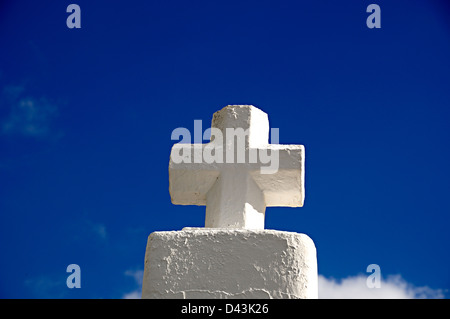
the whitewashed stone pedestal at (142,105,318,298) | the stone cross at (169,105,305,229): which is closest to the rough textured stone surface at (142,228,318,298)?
the whitewashed stone pedestal at (142,105,318,298)

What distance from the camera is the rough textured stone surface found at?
2105 millimetres

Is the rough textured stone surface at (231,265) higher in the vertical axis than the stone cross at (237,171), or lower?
lower

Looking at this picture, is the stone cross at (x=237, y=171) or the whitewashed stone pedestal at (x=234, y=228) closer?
the whitewashed stone pedestal at (x=234, y=228)

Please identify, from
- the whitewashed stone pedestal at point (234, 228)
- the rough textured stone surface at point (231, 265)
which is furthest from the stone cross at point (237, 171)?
the rough textured stone surface at point (231, 265)

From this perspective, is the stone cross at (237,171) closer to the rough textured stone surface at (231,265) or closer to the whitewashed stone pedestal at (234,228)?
the whitewashed stone pedestal at (234,228)

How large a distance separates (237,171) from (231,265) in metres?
0.54

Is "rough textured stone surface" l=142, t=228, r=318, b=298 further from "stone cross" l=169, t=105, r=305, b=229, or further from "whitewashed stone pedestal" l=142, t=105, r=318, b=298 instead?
"stone cross" l=169, t=105, r=305, b=229

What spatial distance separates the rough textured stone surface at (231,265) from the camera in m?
2.11
